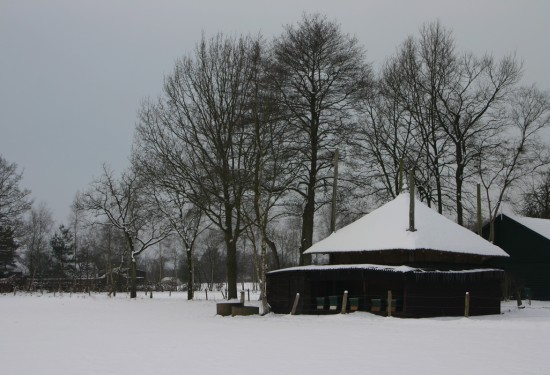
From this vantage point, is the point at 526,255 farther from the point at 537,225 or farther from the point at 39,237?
the point at 39,237

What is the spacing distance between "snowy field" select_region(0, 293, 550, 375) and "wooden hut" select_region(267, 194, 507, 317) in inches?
65.4

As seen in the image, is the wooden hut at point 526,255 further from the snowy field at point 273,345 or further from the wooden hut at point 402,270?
the snowy field at point 273,345

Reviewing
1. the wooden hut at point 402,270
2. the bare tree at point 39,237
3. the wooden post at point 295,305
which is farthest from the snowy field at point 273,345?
the bare tree at point 39,237

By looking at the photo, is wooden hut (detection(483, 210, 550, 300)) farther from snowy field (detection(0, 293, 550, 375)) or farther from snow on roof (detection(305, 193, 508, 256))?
snowy field (detection(0, 293, 550, 375))

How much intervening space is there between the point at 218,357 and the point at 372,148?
2878cm

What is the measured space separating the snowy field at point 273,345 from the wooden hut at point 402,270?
166 cm

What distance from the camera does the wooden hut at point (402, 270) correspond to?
26781 mm

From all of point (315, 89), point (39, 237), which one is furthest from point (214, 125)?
point (39, 237)

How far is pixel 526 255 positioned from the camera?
41.6 meters

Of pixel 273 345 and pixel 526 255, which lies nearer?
pixel 273 345

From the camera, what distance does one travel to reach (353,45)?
119ft

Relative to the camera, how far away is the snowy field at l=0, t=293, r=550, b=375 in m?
13.0

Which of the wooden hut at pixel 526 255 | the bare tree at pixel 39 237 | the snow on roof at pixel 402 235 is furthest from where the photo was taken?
the bare tree at pixel 39 237

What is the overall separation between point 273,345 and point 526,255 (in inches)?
1172
